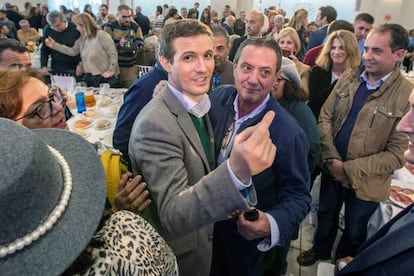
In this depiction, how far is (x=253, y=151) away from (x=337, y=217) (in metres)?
1.88

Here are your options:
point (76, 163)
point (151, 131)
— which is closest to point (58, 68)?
point (151, 131)

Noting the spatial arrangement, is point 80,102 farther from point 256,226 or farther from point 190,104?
point 256,226

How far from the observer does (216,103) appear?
162 cm

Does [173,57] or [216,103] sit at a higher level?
[173,57]

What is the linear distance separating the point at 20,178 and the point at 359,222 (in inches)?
87.6

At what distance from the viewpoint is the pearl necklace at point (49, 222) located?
507 millimetres

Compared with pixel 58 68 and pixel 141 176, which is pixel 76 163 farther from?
pixel 58 68

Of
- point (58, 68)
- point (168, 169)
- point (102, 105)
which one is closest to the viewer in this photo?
point (168, 169)

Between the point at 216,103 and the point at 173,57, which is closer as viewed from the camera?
the point at 173,57

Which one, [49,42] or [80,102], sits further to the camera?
[49,42]

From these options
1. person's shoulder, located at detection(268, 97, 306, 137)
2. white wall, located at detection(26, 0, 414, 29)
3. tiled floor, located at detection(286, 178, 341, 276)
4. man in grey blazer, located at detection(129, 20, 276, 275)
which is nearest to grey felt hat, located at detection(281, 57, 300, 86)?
person's shoulder, located at detection(268, 97, 306, 137)

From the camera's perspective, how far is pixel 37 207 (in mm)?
527

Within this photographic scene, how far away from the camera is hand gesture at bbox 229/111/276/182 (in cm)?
80

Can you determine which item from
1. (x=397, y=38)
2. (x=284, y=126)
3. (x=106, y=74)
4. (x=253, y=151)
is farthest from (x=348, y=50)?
(x=106, y=74)
